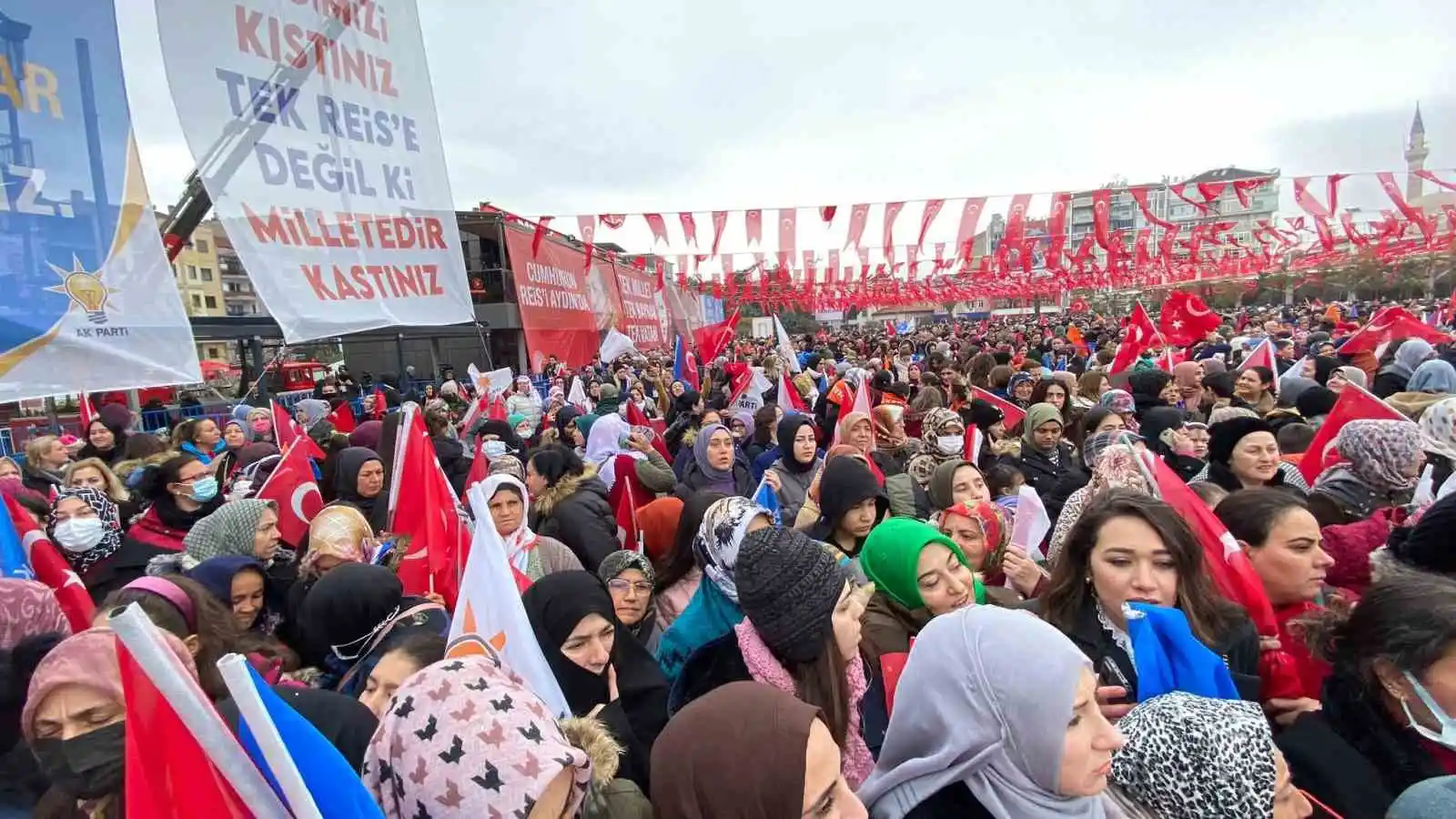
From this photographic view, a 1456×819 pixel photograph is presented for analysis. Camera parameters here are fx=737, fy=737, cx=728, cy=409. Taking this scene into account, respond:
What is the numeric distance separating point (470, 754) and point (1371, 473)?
3.79 metres

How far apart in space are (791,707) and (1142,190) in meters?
20.0

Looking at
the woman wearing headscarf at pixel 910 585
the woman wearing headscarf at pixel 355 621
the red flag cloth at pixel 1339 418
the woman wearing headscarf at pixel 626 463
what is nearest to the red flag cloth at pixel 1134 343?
the red flag cloth at pixel 1339 418

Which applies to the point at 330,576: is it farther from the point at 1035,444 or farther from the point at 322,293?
the point at 1035,444

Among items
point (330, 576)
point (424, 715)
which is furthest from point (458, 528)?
point (424, 715)

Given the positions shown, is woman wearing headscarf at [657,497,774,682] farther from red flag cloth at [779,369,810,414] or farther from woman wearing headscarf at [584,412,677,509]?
red flag cloth at [779,369,810,414]

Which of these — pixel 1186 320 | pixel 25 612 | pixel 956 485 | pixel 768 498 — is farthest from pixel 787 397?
pixel 1186 320

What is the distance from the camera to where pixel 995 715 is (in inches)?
57.4

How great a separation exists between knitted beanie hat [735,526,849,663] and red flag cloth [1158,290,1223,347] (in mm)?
11388

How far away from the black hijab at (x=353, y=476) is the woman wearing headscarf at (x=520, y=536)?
56.4 inches

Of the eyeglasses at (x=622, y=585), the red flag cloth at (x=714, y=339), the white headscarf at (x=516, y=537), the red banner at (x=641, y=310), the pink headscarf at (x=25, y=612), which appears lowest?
the eyeglasses at (x=622, y=585)

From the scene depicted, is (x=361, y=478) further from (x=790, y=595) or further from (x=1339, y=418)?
(x=1339, y=418)

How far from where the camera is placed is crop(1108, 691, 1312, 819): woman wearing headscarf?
4.51 ft

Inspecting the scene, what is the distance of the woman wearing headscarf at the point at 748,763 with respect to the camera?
1338mm

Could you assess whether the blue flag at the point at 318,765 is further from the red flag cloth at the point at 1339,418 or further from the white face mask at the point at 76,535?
the red flag cloth at the point at 1339,418
